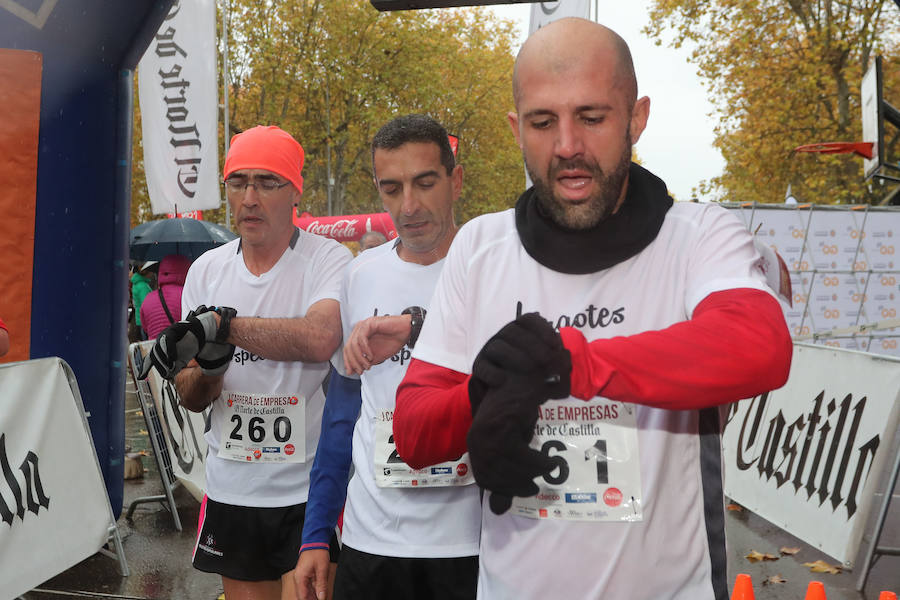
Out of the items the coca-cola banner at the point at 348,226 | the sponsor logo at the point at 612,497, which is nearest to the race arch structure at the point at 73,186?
the sponsor logo at the point at 612,497

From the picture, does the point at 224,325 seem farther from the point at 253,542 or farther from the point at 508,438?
the point at 508,438

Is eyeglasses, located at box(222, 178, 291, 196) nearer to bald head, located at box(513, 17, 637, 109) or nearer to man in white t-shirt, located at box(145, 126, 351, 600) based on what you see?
man in white t-shirt, located at box(145, 126, 351, 600)

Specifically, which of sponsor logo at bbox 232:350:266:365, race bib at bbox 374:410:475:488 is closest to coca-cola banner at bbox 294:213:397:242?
sponsor logo at bbox 232:350:266:365

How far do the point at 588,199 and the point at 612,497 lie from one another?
0.60 m

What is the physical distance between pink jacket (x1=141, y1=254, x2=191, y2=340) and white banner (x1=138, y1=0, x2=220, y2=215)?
541 centimetres

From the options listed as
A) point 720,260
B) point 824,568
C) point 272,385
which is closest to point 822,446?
point 824,568

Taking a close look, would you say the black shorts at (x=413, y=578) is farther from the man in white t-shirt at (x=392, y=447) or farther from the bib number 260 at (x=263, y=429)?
the bib number 260 at (x=263, y=429)

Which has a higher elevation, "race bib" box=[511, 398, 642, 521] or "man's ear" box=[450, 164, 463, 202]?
"man's ear" box=[450, 164, 463, 202]

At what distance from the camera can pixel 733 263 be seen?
171 centimetres

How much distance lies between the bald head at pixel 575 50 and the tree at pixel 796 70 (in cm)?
2374

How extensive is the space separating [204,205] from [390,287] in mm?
11264

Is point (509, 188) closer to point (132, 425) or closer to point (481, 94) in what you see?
point (481, 94)

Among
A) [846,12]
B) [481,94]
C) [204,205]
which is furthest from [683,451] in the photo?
[481,94]

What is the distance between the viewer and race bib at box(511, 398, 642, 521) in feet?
5.92
